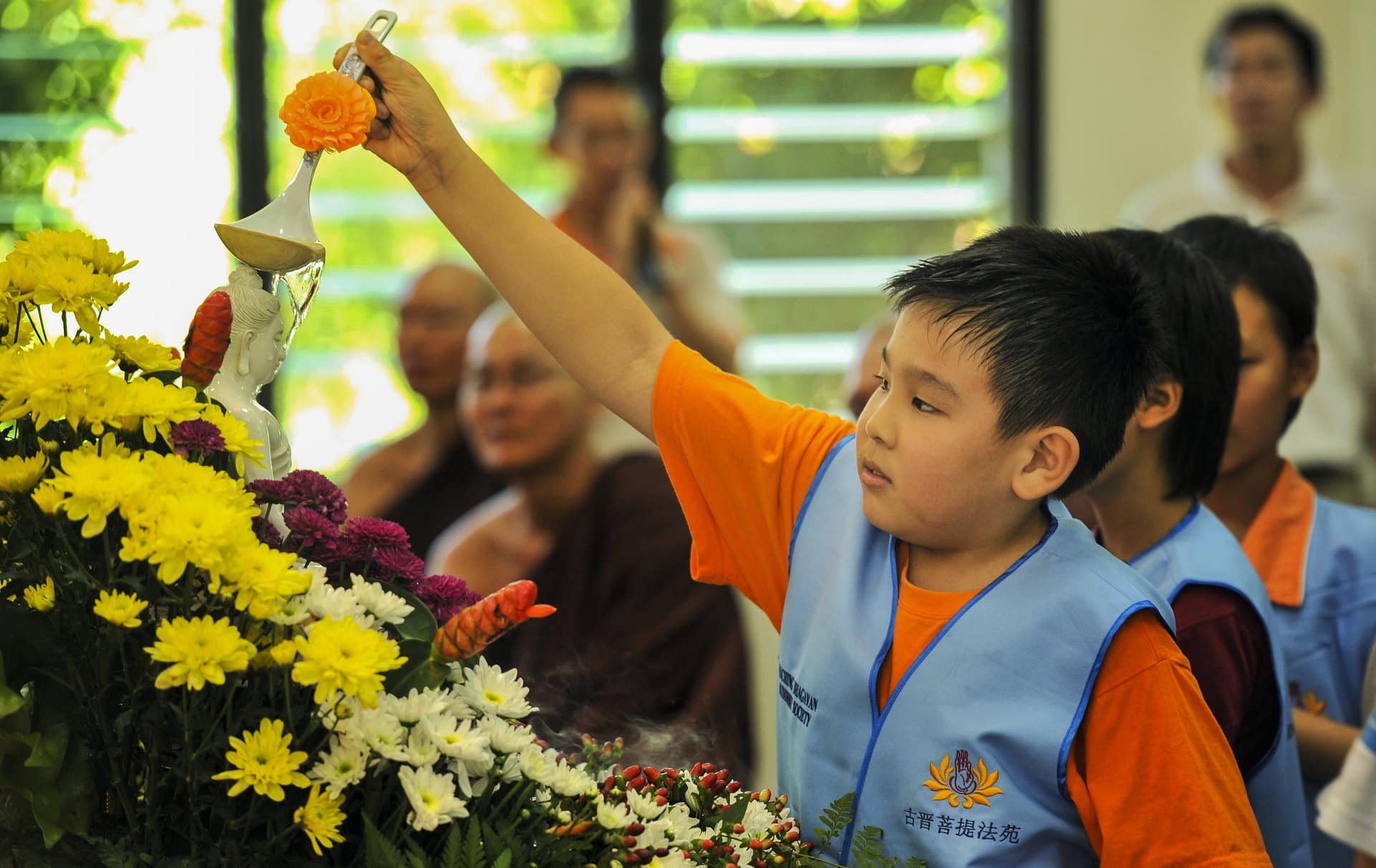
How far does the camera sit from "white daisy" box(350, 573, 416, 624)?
81 centimetres

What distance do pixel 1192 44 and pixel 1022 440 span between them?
3355mm

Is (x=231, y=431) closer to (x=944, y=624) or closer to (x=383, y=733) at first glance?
(x=383, y=733)

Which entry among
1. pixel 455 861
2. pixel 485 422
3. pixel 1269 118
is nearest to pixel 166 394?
pixel 455 861

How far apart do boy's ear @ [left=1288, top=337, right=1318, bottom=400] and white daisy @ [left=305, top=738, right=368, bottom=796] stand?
119 centimetres

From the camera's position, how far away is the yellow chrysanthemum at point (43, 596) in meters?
0.78

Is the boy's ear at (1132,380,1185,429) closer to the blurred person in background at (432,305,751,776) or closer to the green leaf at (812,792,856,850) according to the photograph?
the green leaf at (812,792,856,850)

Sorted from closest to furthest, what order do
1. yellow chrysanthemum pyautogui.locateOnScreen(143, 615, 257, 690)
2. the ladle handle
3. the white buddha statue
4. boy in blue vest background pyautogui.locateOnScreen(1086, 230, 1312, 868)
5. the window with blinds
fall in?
yellow chrysanthemum pyautogui.locateOnScreen(143, 615, 257, 690) < the white buddha statue < the ladle handle < boy in blue vest background pyautogui.locateOnScreen(1086, 230, 1312, 868) < the window with blinds

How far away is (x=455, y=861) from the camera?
77 cm

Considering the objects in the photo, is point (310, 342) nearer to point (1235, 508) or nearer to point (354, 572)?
point (1235, 508)

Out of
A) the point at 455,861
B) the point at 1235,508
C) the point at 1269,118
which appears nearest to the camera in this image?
the point at 455,861

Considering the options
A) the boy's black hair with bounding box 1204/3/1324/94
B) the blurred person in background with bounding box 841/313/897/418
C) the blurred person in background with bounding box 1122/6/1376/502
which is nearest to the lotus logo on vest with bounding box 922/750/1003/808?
the blurred person in background with bounding box 841/313/897/418

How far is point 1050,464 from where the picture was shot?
1.02 m

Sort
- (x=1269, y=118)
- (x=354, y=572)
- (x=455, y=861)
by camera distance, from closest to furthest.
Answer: (x=455, y=861) < (x=354, y=572) < (x=1269, y=118)

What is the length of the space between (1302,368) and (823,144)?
2.61m
